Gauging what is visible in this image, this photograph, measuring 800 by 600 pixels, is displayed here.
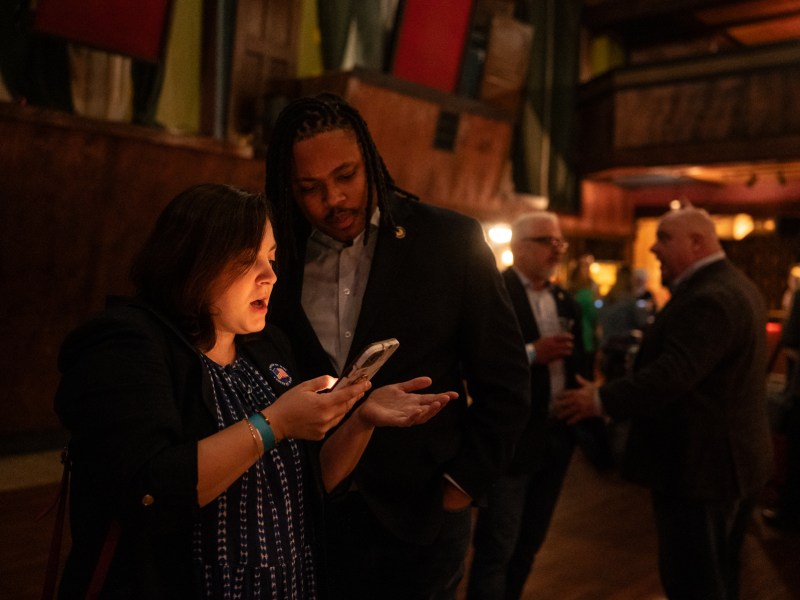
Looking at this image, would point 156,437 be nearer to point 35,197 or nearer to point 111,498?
point 111,498

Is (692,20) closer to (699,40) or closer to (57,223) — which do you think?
(699,40)

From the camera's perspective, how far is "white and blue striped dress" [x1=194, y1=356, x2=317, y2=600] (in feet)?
3.96

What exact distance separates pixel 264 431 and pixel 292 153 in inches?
30.5

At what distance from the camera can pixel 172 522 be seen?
1119 millimetres

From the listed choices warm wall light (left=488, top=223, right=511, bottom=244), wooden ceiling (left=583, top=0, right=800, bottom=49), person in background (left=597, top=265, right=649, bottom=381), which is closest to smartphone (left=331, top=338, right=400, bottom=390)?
person in background (left=597, top=265, right=649, bottom=381)

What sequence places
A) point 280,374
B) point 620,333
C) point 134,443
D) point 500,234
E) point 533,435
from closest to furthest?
point 134,443, point 280,374, point 533,435, point 620,333, point 500,234

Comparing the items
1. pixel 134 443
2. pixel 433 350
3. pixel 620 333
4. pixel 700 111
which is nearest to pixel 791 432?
pixel 620 333

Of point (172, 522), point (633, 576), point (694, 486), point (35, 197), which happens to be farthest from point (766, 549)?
point (35, 197)

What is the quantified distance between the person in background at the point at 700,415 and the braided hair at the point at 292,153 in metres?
1.31

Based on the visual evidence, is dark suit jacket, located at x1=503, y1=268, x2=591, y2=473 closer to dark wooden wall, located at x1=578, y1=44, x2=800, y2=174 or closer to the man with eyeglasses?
the man with eyeglasses

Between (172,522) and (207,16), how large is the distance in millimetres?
6286

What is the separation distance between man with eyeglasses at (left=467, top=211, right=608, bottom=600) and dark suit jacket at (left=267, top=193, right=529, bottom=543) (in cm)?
93

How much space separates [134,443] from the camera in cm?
107

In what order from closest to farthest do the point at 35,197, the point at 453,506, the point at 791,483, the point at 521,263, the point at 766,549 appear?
the point at 453,506, the point at 521,263, the point at 766,549, the point at 791,483, the point at 35,197
